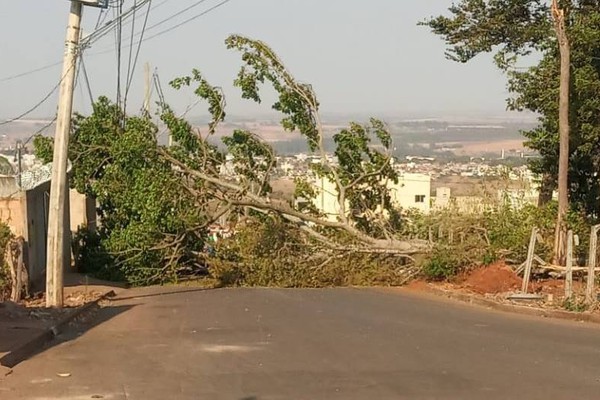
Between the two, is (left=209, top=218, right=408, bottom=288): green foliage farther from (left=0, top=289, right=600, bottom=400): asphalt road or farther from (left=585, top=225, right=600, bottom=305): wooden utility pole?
(left=585, top=225, right=600, bottom=305): wooden utility pole

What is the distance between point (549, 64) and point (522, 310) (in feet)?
34.6

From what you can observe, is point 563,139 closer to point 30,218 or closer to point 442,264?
point 442,264

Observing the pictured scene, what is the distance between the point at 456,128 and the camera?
108 meters

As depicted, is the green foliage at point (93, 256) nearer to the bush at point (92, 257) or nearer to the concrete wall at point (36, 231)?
the bush at point (92, 257)

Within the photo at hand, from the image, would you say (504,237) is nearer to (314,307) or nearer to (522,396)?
(314,307)

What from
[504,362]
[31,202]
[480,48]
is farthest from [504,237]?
[504,362]

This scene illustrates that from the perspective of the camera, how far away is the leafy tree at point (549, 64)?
81.9 feet

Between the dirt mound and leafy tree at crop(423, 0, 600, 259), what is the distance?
11.7 feet

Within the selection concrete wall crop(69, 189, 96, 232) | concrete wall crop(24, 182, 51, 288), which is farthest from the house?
concrete wall crop(69, 189, 96, 232)

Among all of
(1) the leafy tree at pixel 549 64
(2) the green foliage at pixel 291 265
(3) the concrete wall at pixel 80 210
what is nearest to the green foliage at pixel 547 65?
(1) the leafy tree at pixel 549 64

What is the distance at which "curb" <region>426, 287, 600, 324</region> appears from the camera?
17.0 metres

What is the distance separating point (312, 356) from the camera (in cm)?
1205

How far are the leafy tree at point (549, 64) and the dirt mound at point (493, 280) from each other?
357 cm

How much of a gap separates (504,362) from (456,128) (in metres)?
98.6
